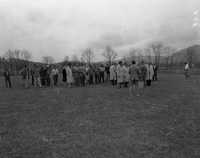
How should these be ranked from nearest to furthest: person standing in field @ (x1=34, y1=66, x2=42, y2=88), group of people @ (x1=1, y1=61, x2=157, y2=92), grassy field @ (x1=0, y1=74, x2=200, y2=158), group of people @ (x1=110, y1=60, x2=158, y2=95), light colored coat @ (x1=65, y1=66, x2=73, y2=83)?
1. grassy field @ (x1=0, y1=74, x2=200, y2=158)
2. group of people @ (x1=110, y1=60, x2=158, y2=95)
3. group of people @ (x1=1, y1=61, x2=157, y2=92)
4. light colored coat @ (x1=65, y1=66, x2=73, y2=83)
5. person standing in field @ (x1=34, y1=66, x2=42, y2=88)

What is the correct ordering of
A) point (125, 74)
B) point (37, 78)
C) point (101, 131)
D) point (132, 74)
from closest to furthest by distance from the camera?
point (101, 131) → point (132, 74) → point (125, 74) → point (37, 78)

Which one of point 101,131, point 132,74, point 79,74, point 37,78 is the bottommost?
point 101,131

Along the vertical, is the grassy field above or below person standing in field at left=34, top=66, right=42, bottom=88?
below

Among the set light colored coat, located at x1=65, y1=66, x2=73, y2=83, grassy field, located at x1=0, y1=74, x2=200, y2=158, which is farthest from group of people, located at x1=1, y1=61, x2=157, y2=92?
grassy field, located at x1=0, y1=74, x2=200, y2=158

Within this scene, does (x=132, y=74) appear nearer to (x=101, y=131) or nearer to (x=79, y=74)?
(x=79, y=74)

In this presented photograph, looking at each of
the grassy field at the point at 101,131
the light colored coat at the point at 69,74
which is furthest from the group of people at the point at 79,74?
the grassy field at the point at 101,131

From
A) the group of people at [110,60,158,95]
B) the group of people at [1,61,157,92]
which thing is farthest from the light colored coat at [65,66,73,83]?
the group of people at [110,60,158,95]

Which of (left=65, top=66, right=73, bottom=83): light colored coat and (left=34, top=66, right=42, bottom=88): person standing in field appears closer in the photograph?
(left=65, top=66, right=73, bottom=83): light colored coat

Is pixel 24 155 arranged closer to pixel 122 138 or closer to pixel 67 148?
pixel 67 148

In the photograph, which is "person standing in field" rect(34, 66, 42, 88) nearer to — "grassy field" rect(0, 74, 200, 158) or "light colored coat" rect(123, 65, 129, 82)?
"light colored coat" rect(123, 65, 129, 82)

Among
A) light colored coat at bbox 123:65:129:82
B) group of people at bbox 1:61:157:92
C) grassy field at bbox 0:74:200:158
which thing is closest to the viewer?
grassy field at bbox 0:74:200:158

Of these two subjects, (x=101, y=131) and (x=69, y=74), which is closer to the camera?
(x=101, y=131)

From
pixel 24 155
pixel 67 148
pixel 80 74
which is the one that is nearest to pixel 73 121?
pixel 67 148

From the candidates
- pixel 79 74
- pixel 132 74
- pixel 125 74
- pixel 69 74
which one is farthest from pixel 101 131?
pixel 79 74
